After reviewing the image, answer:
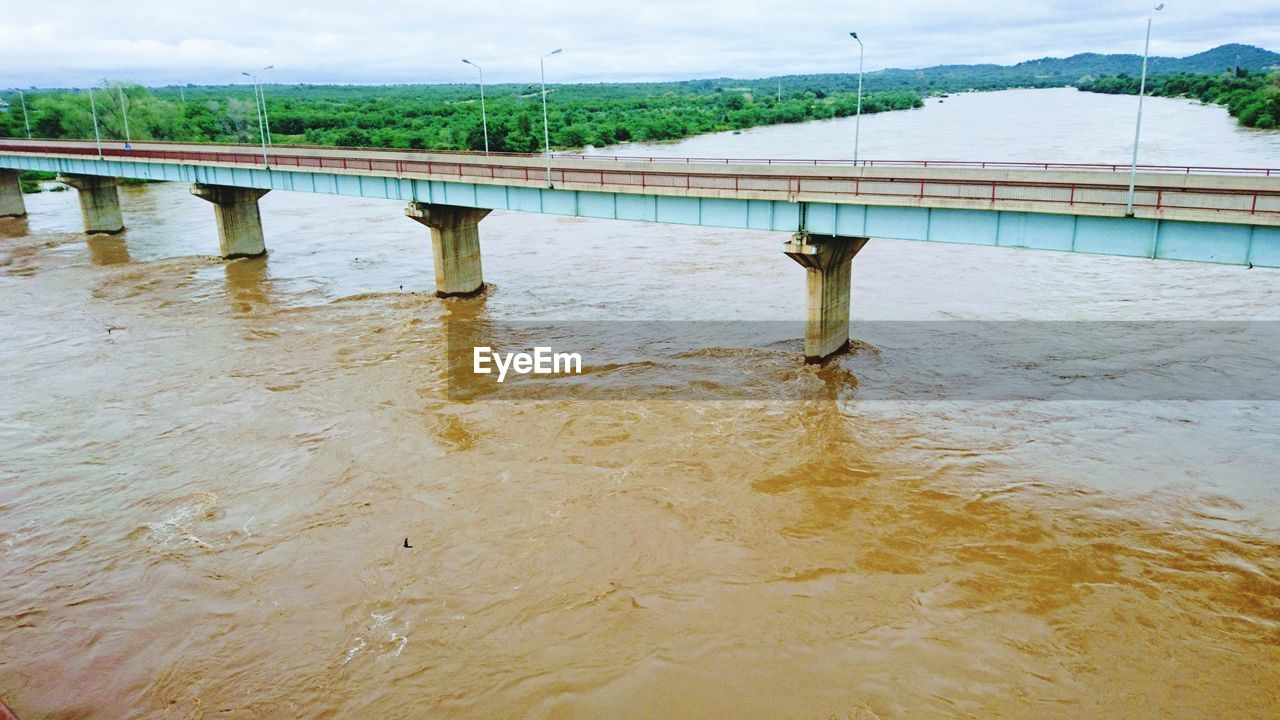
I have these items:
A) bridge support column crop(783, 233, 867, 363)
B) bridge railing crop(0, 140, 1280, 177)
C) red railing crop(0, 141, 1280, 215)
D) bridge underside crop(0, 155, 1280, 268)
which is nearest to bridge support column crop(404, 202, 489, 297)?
bridge underside crop(0, 155, 1280, 268)


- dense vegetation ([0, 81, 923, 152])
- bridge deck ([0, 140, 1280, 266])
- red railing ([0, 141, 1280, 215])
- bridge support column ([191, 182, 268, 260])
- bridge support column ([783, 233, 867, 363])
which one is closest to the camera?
bridge deck ([0, 140, 1280, 266])

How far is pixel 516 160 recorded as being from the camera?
44.8m

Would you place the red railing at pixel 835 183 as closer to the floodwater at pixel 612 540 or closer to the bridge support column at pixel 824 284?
the bridge support column at pixel 824 284

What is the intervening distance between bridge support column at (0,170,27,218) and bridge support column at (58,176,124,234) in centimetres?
1201

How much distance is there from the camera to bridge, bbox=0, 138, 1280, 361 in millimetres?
22359

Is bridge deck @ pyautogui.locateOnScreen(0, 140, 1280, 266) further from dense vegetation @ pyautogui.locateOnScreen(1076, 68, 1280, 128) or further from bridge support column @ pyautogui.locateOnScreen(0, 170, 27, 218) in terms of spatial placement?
dense vegetation @ pyautogui.locateOnScreen(1076, 68, 1280, 128)

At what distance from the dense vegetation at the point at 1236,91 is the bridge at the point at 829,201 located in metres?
60.9

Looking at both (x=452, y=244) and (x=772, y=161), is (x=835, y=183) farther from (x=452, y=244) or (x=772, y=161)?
(x=452, y=244)

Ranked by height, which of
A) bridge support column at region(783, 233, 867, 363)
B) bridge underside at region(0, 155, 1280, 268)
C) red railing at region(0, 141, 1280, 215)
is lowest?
bridge support column at region(783, 233, 867, 363)

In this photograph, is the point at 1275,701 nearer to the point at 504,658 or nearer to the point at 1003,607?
the point at 1003,607

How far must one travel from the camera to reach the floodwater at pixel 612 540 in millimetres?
14711

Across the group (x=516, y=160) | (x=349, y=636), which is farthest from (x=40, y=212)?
(x=349, y=636)

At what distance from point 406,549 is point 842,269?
18382 mm

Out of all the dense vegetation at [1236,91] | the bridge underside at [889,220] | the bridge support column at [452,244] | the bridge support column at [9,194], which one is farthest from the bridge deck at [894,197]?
the dense vegetation at [1236,91]
